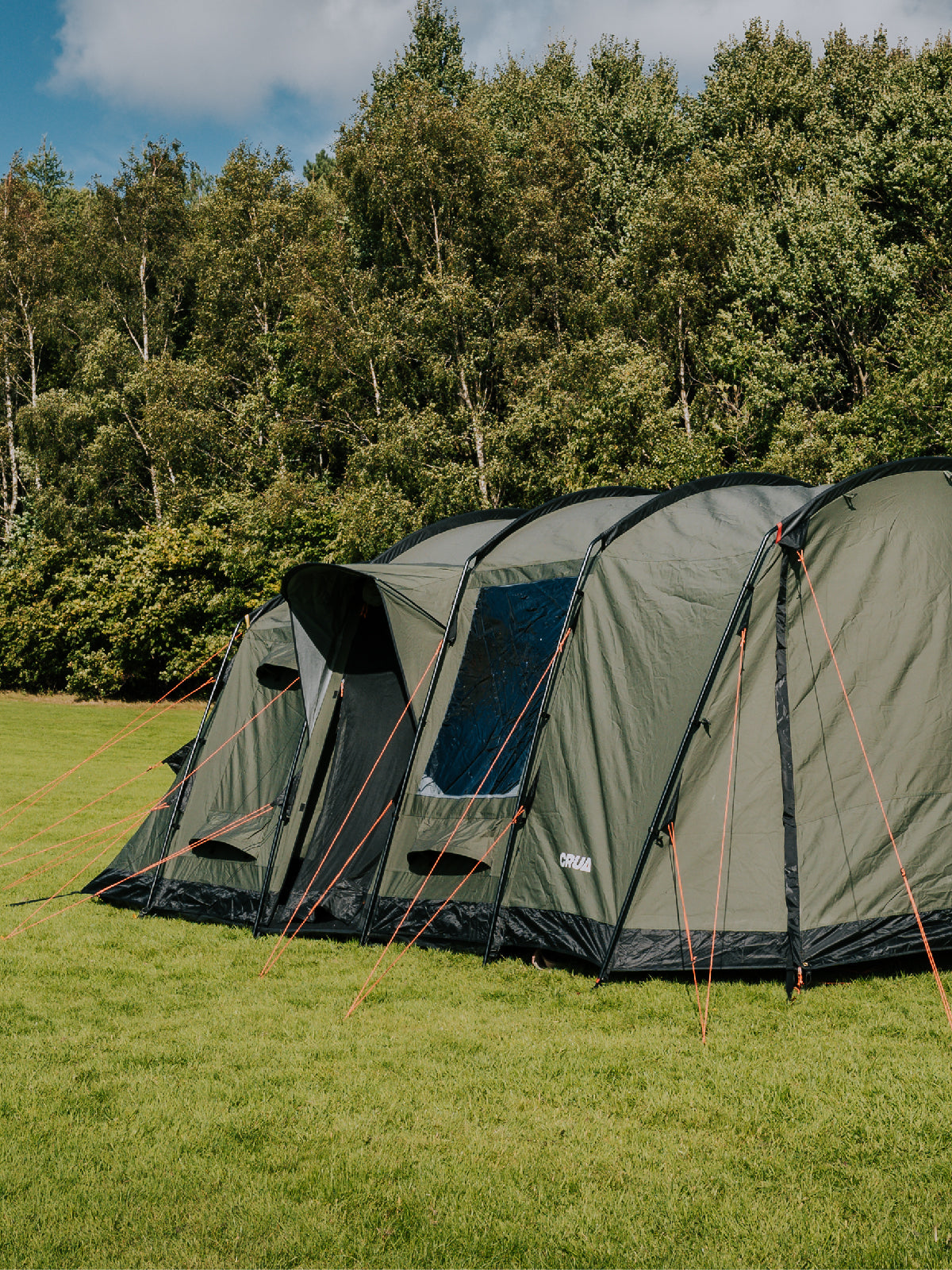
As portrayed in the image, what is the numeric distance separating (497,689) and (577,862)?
4.71 feet

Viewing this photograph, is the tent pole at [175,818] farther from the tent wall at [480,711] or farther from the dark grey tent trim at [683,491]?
the dark grey tent trim at [683,491]

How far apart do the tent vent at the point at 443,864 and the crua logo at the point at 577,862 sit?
621 millimetres

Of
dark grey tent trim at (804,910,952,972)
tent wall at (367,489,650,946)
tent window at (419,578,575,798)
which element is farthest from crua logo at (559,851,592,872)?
dark grey tent trim at (804,910,952,972)

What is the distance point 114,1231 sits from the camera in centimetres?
355

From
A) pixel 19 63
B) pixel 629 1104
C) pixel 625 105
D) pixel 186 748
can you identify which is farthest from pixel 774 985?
pixel 625 105

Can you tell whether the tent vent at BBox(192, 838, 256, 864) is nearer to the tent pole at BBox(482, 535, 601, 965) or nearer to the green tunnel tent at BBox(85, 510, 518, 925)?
the green tunnel tent at BBox(85, 510, 518, 925)

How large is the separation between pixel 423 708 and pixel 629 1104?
339 centimetres

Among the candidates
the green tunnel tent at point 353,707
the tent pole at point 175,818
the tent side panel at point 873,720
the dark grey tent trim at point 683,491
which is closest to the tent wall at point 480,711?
the green tunnel tent at point 353,707

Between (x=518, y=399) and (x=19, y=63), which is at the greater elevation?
(x=19, y=63)

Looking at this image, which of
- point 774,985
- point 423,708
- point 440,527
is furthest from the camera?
point 440,527

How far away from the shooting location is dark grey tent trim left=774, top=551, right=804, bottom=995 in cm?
569

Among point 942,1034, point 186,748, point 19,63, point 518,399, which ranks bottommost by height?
point 942,1034

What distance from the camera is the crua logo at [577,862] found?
623cm

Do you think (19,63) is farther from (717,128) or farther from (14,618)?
(717,128)
